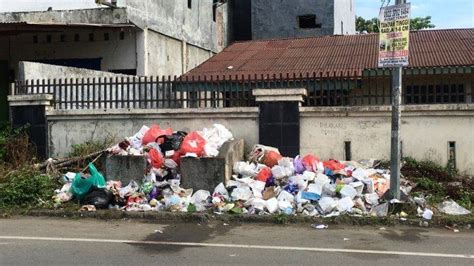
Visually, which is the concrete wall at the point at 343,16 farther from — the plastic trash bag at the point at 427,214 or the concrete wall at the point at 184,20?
the plastic trash bag at the point at 427,214

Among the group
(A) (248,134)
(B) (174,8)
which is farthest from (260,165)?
(B) (174,8)

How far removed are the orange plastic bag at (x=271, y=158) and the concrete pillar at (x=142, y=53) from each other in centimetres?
805

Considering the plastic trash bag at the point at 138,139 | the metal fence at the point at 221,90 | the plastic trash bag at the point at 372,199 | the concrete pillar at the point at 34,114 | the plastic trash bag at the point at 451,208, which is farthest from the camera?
the concrete pillar at the point at 34,114

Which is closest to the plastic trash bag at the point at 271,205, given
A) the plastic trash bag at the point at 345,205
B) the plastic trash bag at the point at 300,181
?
the plastic trash bag at the point at 300,181

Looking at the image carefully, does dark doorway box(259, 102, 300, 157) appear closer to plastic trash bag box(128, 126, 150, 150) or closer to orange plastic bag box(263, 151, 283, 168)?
orange plastic bag box(263, 151, 283, 168)

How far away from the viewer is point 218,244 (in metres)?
7.55

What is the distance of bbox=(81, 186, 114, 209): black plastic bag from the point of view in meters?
9.84

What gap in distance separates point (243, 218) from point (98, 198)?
2737 millimetres

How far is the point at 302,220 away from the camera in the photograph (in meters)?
9.06

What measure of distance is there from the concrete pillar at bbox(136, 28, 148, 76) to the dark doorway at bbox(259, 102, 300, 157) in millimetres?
7269

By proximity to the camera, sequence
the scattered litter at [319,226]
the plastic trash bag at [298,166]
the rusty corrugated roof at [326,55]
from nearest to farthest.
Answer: the scattered litter at [319,226] → the plastic trash bag at [298,166] → the rusty corrugated roof at [326,55]

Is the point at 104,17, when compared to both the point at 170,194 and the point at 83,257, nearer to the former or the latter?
the point at 170,194

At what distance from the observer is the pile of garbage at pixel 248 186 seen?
9.50m

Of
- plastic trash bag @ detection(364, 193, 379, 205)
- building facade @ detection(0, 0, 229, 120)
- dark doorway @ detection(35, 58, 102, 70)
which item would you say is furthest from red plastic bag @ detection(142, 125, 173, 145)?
dark doorway @ detection(35, 58, 102, 70)
